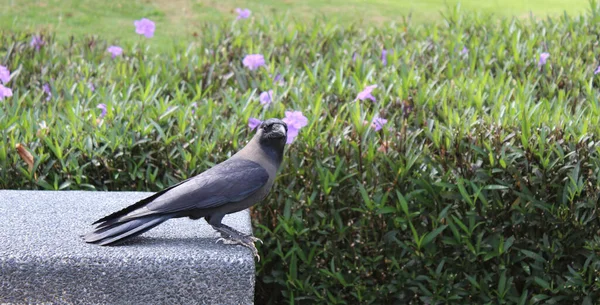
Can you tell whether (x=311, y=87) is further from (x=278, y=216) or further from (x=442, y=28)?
(x=442, y=28)

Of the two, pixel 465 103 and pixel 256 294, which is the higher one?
pixel 465 103

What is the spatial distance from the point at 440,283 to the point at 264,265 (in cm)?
72

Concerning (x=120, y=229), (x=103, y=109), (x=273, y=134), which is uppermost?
(x=273, y=134)

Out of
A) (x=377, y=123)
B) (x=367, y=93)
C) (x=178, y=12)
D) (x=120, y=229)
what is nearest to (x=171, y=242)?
(x=120, y=229)

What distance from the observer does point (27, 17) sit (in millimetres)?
8273

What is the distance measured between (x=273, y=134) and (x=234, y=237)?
36cm

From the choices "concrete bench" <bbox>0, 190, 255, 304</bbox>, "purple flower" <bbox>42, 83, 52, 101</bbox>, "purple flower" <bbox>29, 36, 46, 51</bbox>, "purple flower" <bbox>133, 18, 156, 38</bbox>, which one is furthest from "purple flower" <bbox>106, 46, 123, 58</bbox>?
"concrete bench" <bbox>0, 190, 255, 304</bbox>

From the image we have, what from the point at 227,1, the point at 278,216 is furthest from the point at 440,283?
the point at 227,1

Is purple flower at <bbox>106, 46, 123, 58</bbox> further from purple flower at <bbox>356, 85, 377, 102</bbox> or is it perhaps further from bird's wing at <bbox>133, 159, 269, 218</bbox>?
bird's wing at <bbox>133, 159, 269, 218</bbox>

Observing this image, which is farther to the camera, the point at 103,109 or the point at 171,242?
the point at 103,109

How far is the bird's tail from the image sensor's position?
2574 mm

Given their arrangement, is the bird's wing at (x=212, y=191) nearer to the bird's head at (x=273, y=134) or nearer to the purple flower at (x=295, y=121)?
the bird's head at (x=273, y=134)

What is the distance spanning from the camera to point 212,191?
102 inches

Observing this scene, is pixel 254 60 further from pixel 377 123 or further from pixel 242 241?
pixel 242 241
